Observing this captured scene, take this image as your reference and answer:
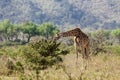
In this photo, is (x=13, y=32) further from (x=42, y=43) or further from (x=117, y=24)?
(x=117, y=24)

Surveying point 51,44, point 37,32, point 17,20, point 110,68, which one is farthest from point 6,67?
point 17,20

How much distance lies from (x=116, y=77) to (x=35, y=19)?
18722 centimetres

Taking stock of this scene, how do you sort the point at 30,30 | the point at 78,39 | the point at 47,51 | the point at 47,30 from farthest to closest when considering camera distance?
the point at 47,30 < the point at 30,30 < the point at 78,39 < the point at 47,51

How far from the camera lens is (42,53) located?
1143 centimetres

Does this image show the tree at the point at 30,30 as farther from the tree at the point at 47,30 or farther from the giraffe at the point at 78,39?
the giraffe at the point at 78,39

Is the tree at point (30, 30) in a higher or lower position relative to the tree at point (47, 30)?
higher

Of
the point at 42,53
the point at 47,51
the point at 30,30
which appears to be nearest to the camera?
the point at 42,53

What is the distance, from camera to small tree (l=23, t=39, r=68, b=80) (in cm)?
950

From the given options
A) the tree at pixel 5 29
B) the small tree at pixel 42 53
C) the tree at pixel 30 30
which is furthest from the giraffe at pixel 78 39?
the tree at pixel 5 29

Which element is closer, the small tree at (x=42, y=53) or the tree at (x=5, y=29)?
the small tree at (x=42, y=53)

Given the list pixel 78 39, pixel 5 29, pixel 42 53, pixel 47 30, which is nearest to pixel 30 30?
pixel 47 30

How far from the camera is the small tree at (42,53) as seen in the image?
31.2 ft

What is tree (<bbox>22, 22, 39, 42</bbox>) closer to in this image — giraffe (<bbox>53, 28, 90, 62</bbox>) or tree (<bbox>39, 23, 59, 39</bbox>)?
tree (<bbox>39, 23, 59, 39</bbox>)

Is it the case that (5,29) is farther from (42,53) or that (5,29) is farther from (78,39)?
(42,53)
